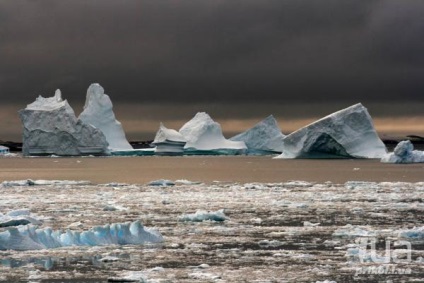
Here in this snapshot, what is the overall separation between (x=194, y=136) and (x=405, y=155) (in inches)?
1210

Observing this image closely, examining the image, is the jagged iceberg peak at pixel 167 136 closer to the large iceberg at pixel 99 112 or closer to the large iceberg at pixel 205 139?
the large iceberg at pixel 205 139

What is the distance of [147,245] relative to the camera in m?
12.6

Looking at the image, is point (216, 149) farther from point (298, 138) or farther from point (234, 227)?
point (234, 227)

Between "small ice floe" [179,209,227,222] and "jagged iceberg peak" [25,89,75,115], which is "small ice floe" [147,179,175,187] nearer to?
"small ice floe" [179,209,227,222]

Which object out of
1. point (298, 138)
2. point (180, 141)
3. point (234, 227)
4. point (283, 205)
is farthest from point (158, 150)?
point (234, 227)

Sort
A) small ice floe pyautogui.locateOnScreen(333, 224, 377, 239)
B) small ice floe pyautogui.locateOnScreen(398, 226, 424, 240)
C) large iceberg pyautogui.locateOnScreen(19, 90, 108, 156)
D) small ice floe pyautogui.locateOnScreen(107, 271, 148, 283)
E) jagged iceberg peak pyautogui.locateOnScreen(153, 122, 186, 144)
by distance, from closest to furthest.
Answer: small ice floe pyautogui.locateOnScreen(107, 271, 148, 283), small ice floe pyautogui.locateOnScreen(398, 226, 424, 240), small ice floe pyautogui.locateOnScreen(333, 224, 377, 239), large iceberg pyautogui.locateOnScreen(19, 90, 108, 156), jagged iceberg peak pyautogui.locateOnScreen(153, 122, 186, 144)

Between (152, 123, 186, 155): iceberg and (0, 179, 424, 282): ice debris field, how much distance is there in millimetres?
50905

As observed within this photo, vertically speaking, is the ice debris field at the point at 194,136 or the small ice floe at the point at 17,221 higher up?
the ice debris field at the point at 194,136

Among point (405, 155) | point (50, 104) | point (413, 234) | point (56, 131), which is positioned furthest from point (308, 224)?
point (50, 104)

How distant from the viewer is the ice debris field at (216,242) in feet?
32.9

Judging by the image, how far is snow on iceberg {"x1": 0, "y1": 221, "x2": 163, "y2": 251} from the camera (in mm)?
12250

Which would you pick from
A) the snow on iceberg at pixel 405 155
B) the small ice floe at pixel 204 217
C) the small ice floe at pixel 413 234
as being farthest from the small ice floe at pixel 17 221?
the snow on iceberg at pixel 405 155

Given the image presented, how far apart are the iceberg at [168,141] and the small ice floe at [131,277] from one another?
6055cm

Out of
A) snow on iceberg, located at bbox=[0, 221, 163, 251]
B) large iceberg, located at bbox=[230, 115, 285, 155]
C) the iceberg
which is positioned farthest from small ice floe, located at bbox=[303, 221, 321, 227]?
large iceberg, located at bbox=[230, 115, 285, 155]
